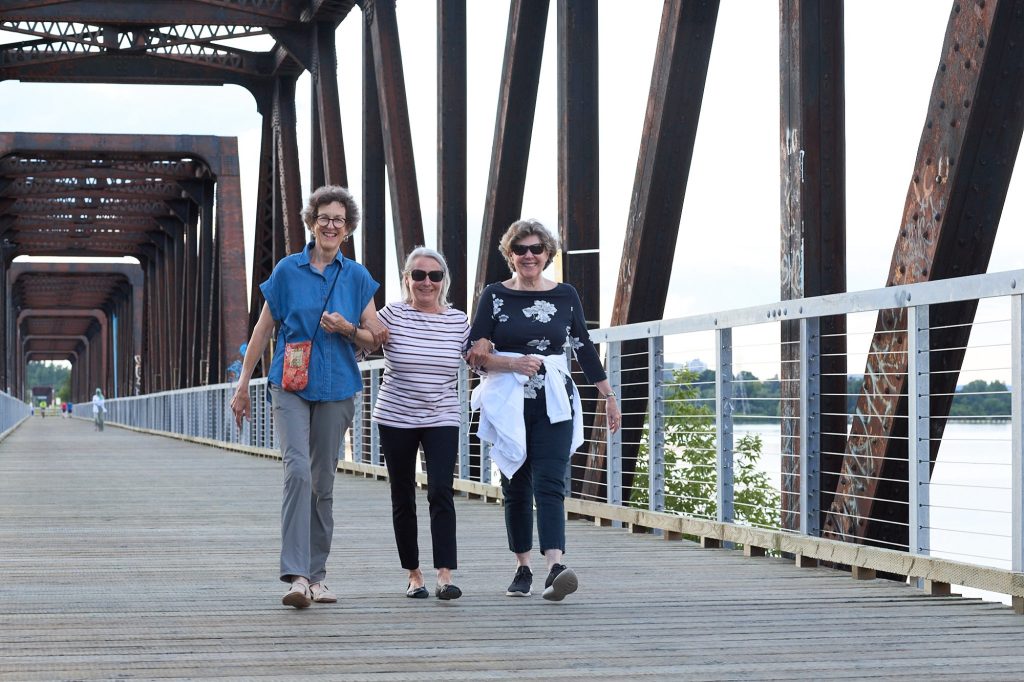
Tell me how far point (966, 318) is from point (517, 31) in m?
6.37

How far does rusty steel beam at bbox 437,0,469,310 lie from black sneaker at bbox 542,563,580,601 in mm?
8964

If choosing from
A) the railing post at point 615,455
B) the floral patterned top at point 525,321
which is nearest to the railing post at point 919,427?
the floral patterned top at point 525,321

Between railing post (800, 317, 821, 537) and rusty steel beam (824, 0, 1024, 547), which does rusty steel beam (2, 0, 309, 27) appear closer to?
railing post (800, 317, 821, 537)

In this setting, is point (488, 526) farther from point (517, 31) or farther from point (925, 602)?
point (517, 31)

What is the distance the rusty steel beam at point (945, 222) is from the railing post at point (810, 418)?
0.65 ft

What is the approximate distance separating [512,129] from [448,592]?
7.00 metres

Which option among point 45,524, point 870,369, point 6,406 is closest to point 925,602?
point 870,369

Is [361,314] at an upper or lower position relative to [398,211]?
lower

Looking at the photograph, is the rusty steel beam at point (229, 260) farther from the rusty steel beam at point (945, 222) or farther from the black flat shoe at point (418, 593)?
the black flat shoe at point (418, 593)

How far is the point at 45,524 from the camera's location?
8.77 m

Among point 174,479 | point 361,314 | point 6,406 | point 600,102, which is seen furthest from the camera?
point 6,406

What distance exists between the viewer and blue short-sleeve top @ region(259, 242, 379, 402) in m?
5.15

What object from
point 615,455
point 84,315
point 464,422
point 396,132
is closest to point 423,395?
point 615,455

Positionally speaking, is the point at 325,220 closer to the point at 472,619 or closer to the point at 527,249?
the point at 527,249
